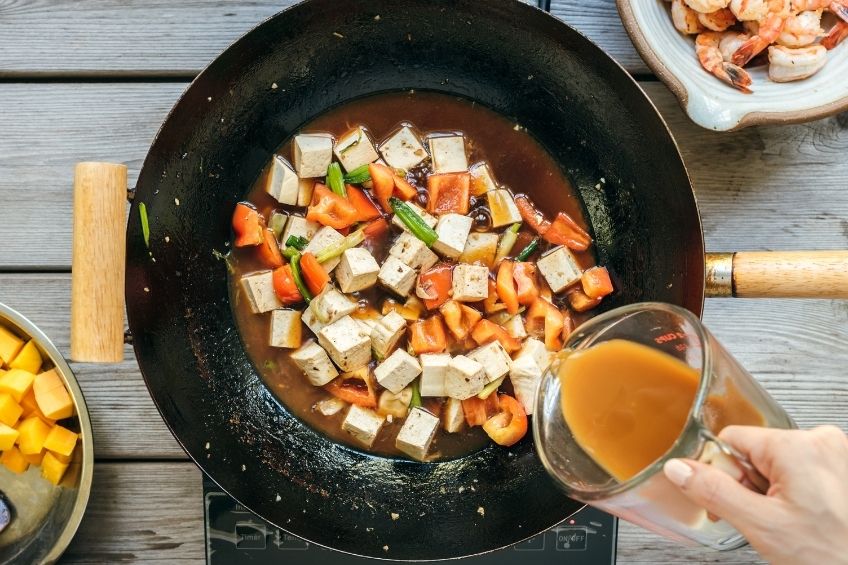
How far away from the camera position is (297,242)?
1.53 meters

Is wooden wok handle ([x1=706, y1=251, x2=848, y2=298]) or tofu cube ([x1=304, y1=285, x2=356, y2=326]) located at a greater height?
wooden wok handle ([x1=706, y1=251, x2=848, y2=298])

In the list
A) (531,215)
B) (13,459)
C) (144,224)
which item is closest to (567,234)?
(531,215)

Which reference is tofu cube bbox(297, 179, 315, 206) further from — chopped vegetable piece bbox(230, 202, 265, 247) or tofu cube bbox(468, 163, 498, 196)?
tofu cube bbox(468, 163, 498, 196)

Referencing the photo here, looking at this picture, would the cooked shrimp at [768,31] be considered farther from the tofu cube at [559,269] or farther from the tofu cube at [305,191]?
the tofu cube at [305,191]

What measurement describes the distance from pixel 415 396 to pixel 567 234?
0.47 m

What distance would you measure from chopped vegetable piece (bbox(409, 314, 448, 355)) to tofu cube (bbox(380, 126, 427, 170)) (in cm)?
33

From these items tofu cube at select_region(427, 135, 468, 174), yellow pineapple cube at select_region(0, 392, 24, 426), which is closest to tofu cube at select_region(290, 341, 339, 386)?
tofu cube at select_region(427, 135, 468, 174)

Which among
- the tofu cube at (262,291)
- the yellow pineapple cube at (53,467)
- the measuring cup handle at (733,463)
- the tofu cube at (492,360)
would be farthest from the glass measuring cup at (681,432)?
the yellow pineapple cube at (53,467)

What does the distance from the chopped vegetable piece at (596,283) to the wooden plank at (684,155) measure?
0.24 meters

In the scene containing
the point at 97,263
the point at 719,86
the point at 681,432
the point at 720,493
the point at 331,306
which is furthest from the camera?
the point at 331,306

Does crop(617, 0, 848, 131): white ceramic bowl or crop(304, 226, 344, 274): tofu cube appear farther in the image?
crop(304, 226, 344, 274): tofu cube

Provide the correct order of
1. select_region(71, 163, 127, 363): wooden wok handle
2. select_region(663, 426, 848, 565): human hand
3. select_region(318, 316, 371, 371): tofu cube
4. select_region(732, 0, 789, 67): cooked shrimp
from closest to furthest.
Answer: select_region(663, 426, 848, 565): human hand, select_region(71, 163, 127, 363): wooden wok handle, select_region(732, 0, 789, 67): cooked shrimp, select_region(318, 316, 371, 371): tofu cube

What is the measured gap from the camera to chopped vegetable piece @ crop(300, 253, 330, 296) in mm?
1499

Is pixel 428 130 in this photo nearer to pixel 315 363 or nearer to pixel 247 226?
pixel 247 226
